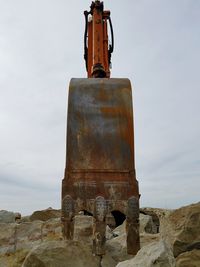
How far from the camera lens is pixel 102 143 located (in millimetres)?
3588

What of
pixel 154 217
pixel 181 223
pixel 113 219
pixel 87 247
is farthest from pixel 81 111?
pixel 154 217

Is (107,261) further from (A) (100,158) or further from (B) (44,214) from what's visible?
(B) (44,214)

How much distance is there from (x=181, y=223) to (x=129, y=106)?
5.44ft

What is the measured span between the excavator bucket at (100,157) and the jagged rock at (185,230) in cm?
109

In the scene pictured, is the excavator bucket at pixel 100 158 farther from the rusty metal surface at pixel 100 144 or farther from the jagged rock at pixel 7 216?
the jagged rock at pixel 7 216

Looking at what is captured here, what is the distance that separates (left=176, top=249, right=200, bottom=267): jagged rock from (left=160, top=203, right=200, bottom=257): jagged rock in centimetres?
35

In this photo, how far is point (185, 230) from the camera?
4281 millimetres

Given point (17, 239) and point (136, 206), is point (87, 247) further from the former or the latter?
point (17, 239)

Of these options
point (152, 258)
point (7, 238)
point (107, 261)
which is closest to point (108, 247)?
point (107, 261)

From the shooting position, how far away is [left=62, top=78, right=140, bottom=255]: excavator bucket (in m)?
3.22

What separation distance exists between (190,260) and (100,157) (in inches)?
54.2

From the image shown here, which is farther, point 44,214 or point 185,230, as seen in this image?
point 44,214

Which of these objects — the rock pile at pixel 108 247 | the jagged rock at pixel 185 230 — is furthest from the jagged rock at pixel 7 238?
the jagged rock at pixel 185 230

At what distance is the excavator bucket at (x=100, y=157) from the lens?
322 cm
